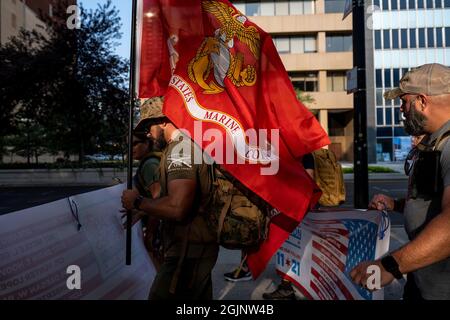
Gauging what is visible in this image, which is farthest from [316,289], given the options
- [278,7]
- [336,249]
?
[278,7]

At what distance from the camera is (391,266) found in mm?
1647

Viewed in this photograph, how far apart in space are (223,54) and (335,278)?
170cm

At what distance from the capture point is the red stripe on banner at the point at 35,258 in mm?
1610

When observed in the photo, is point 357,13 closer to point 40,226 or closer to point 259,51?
point 259,51

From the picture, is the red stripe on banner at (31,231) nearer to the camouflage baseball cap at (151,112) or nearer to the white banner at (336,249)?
the camouflage baseball cap at (151,112)

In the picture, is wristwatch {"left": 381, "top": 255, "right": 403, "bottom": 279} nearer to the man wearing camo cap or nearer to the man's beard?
the man wearing camo cap

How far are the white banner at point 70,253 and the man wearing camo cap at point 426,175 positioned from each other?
120 cm

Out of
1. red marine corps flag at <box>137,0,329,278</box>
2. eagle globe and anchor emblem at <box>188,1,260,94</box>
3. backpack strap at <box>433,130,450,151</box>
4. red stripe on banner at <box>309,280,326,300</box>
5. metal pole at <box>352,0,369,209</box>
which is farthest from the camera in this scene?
metal pole at <box>352,0,369,209</box>

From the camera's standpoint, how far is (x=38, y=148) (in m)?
22.3

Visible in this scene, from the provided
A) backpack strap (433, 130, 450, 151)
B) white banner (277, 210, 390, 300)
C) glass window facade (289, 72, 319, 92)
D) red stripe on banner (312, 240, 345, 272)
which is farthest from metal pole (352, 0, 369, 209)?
glass window facade (289, 72, 319, 92)

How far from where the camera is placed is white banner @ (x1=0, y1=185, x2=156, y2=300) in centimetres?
165

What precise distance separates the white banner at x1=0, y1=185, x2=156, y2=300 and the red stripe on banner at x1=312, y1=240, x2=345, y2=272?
1.29m

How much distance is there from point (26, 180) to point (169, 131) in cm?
2126

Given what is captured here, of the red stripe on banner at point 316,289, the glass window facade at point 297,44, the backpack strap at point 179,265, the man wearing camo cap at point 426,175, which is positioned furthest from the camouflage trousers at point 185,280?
the glass window facade at point 297,44
